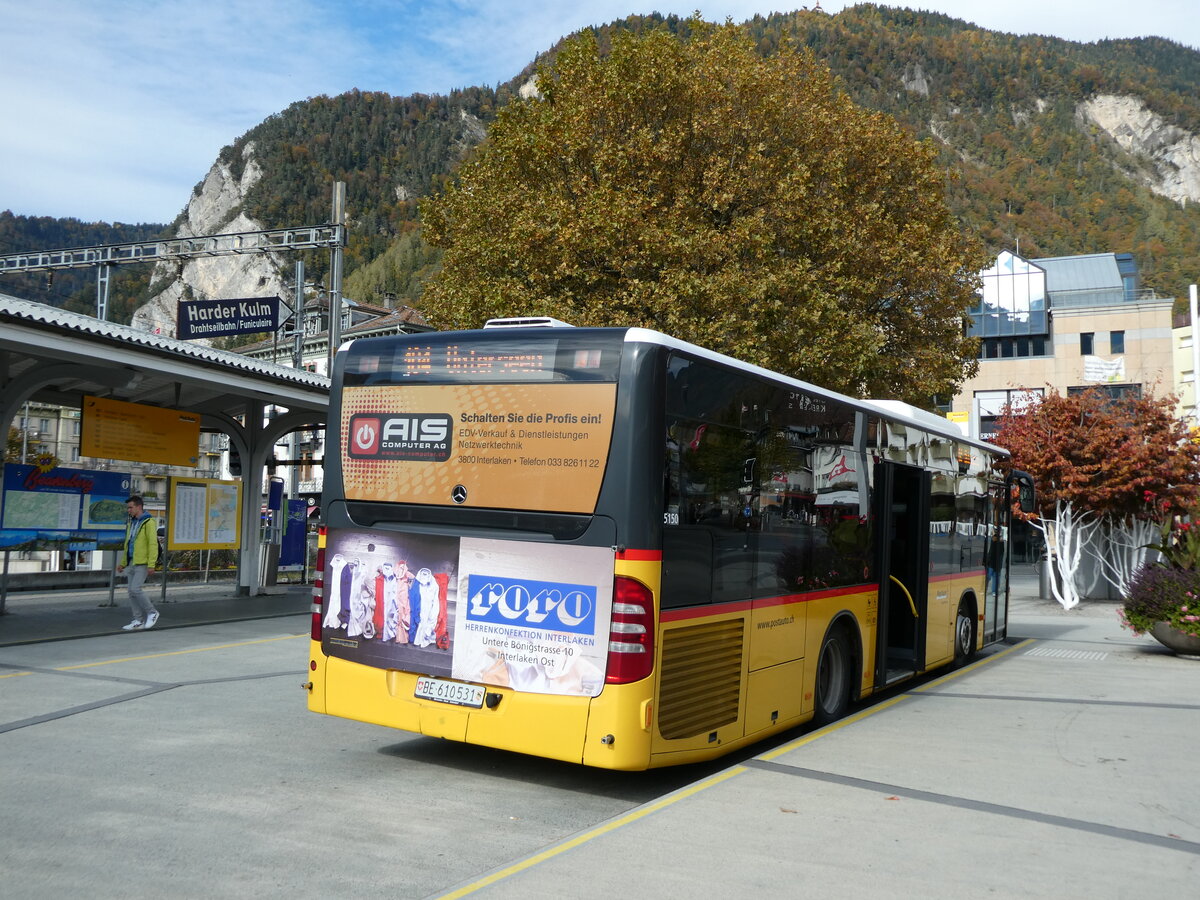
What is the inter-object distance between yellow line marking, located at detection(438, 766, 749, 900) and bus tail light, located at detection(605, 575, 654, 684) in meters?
0.70

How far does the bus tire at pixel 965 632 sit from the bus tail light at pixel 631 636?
7.54 m

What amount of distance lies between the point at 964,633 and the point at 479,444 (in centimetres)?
858

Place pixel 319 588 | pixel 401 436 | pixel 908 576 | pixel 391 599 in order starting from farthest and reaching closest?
pixel 908 576, pixel 319 588, pixel 401 436, pixel 391 599

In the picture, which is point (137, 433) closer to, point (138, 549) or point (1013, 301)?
point (138, 549)

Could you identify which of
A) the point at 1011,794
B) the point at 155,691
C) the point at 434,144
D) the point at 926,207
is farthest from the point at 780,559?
the point at 434,144

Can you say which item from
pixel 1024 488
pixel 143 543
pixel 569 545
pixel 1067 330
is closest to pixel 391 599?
pixel 569 545

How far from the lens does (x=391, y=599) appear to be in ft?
22.9

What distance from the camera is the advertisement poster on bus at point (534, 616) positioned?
6.22 metres

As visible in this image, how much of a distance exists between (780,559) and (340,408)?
3.35 meters

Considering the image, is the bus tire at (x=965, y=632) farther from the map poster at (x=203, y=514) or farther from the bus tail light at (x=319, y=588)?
the map poster at (x=203, y=514)

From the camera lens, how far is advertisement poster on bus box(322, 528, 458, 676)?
6.76 metres

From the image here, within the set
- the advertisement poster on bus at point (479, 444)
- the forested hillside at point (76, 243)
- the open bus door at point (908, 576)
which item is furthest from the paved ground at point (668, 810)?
the forested hillside at point (76, 243)

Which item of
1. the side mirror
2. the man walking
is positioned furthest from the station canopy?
the side mirror

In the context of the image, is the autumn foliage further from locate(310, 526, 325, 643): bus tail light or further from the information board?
locate(310, 526, 325, 643): bus tail light
